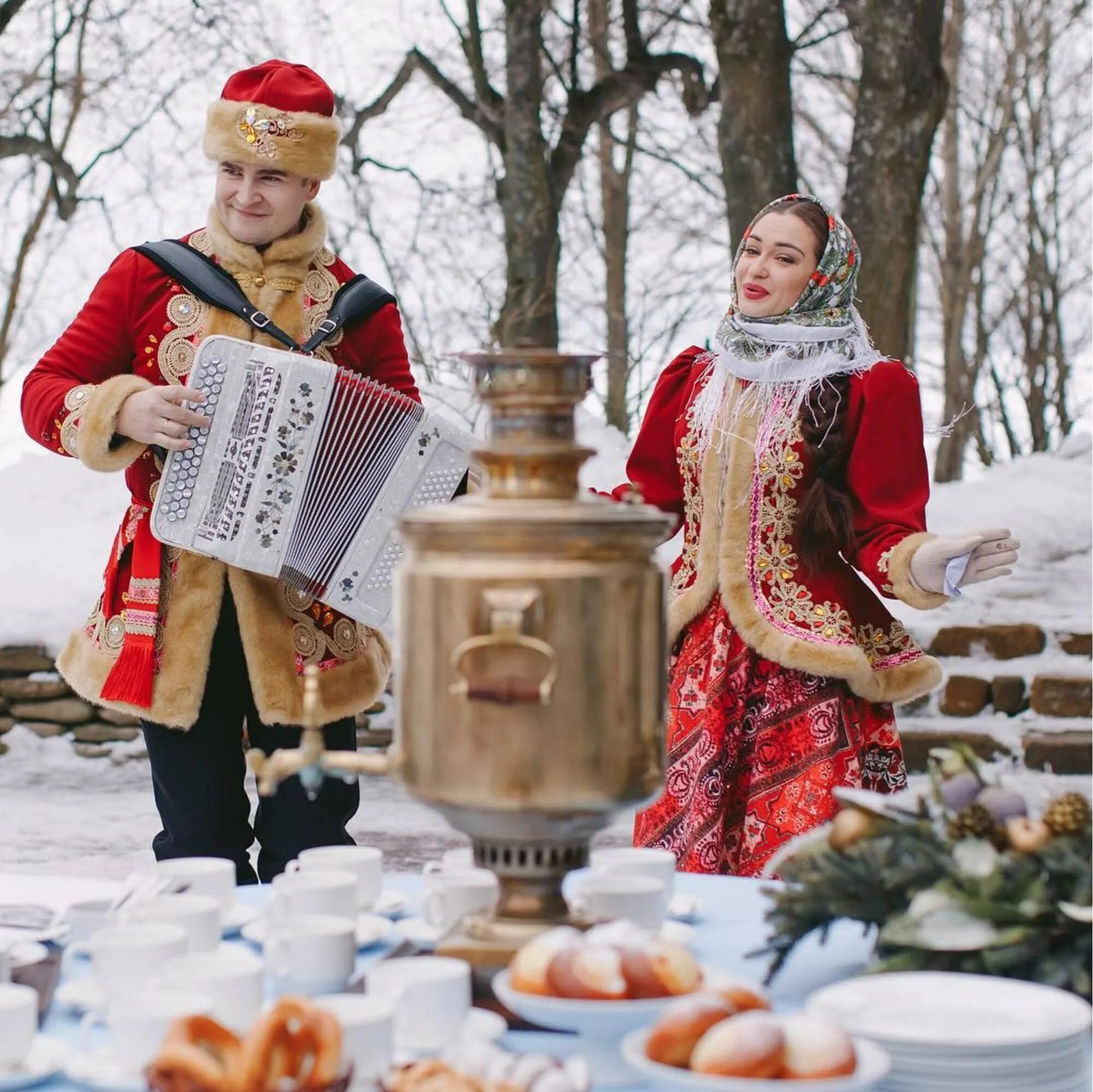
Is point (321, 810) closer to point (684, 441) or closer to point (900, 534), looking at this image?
point (684, 441)

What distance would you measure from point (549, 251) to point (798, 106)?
7.83m

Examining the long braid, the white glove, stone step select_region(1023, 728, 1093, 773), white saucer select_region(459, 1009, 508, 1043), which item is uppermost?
the long braid

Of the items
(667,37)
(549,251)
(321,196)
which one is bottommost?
(549,251)

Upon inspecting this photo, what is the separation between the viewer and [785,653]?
3.16m

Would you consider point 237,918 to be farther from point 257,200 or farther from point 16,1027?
point 257,200

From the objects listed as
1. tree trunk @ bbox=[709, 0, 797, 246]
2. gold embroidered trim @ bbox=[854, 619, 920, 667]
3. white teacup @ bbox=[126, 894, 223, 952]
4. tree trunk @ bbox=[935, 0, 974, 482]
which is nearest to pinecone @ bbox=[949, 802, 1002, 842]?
white teacup @ bbox=[126, 894, 223, 952]

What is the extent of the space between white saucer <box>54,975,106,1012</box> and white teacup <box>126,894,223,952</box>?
0.09 metres

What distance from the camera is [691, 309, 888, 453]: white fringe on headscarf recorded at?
10.6 feet

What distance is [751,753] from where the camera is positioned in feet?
10.6

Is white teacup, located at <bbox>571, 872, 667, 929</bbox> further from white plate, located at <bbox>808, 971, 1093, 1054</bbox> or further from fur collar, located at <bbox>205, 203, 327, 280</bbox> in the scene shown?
fur collar, located at <bbox>205, 203, 327, 280</bbox>

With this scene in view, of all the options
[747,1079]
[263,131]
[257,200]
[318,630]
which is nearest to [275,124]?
[263,131]

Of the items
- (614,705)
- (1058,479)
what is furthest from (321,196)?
(614,705)

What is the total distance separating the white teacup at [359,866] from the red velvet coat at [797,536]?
1.32 m

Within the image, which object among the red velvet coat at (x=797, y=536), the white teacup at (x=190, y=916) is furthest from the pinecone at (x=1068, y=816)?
the red velvet coat at (x=797, y=536)
